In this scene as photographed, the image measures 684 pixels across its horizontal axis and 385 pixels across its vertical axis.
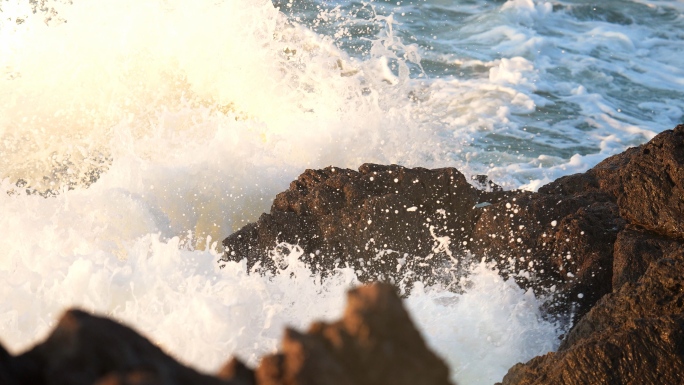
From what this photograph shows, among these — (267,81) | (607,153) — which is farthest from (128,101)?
(607,153)

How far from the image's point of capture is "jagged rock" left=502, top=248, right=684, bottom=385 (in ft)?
10.8

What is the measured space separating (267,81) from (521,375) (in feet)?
22.3

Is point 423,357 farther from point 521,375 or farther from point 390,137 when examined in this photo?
point 390,137

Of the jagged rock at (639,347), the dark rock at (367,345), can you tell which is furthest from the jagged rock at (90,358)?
the jagged rock at (639,347)

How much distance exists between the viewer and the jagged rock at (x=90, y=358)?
1079mm

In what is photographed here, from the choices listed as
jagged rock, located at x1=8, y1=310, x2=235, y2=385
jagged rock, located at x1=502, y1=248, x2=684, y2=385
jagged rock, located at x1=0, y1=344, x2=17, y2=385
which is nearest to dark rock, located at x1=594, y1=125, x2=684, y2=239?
jagged rock, located at x1=502, y1=248, x2=684, y2=385

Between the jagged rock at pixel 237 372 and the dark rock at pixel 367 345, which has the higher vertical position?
the dark rock at pixel 367 345

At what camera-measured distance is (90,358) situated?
3.57 ft

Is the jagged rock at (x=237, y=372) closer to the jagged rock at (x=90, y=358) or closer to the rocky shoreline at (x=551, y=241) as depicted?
the jagged rock at (x=90, y=358)

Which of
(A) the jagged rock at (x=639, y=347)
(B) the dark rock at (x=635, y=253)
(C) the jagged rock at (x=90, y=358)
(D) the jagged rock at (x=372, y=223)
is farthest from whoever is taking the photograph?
(D) the jagged rock at (x=372, y=223)

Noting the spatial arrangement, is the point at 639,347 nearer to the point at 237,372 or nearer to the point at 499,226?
the point at 499,226

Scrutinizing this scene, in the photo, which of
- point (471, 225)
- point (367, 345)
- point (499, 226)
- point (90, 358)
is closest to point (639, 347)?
point (499, 226)

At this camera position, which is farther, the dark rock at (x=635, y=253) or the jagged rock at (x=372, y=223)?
the jagged rock at (x=372, y=223)

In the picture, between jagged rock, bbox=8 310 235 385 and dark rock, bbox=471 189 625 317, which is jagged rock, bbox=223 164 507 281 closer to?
dark rock, bbox=471 189 625 317
